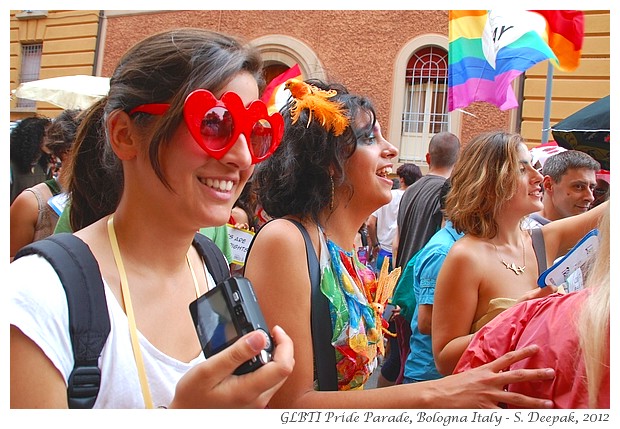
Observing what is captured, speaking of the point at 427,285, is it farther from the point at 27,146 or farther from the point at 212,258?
the point at 27,146

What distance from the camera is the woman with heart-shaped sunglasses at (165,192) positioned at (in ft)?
4.08

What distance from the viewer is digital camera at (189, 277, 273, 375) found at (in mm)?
1139

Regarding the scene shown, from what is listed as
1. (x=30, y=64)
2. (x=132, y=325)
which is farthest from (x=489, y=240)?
(x=30, y=64)

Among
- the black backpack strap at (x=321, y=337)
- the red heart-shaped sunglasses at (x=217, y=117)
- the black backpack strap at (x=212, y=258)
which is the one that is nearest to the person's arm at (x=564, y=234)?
the black backpack strap at (x=321, y=337)

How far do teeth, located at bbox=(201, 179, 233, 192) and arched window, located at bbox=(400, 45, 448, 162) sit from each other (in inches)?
449

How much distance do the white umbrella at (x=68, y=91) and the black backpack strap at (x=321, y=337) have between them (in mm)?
5646

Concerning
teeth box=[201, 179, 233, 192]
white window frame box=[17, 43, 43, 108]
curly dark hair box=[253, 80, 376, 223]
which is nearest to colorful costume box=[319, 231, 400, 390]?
curly dark hair box=[253, 80, 376, 223]

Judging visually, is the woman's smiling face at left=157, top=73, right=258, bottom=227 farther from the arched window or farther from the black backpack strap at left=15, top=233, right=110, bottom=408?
the arched window

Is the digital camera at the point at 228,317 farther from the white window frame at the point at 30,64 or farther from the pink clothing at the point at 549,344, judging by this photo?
the white window frame at the point at 30,64

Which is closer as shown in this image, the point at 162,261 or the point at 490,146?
the point at 162,261

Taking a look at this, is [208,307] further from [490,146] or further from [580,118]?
[580,118]

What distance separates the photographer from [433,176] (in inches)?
179

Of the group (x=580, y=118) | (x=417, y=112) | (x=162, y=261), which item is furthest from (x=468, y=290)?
(x=417, y=112)
